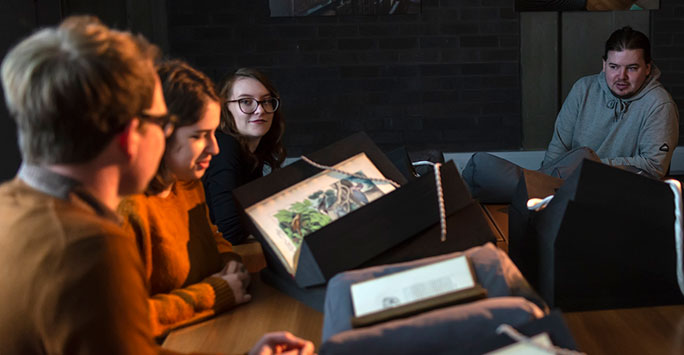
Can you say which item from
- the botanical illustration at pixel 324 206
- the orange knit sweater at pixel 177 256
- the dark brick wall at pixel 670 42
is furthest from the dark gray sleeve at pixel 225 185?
the dark brick wall at pixel 670 42

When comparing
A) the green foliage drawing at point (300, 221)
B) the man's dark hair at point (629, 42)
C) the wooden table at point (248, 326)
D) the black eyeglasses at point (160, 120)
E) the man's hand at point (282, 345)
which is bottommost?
the wooden table at point (248, 326)

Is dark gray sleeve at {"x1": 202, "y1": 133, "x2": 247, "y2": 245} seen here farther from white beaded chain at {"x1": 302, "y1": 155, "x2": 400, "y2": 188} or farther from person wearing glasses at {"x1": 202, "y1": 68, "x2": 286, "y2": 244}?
white beaded chain at {"x1": 302, "y1": 155, "x2": 400, "y2": 188}

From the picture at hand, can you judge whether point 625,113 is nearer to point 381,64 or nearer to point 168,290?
point 381,64

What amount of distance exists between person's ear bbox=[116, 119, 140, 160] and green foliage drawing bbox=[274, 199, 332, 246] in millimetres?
615

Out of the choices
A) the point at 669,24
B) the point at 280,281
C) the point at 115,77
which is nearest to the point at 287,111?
the point at 669,24

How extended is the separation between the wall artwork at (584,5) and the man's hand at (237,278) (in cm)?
413

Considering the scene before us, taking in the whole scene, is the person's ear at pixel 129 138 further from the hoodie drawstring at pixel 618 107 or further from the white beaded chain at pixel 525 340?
the hoodie drawstring at pixel 618 107

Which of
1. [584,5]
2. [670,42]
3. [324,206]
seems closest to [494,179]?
[324,206]

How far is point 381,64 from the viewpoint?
5168 millimetres

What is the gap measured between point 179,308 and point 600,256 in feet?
2.75

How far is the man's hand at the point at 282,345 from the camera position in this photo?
3.70 feet

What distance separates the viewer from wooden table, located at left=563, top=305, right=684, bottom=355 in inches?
46.7

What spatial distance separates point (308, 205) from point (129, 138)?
673 mm

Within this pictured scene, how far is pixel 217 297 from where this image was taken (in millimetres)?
1426
